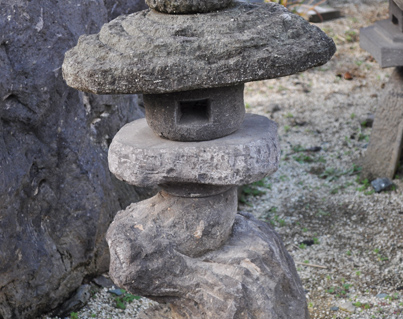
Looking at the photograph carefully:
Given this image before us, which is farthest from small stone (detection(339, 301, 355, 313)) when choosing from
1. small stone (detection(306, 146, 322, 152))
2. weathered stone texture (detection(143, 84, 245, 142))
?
small stone (detection(306, 146, 322, 152))

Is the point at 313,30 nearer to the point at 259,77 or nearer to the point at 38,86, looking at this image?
the point at 259,77

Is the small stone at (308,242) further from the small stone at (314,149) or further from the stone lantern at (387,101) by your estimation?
the small stone at (314,149)

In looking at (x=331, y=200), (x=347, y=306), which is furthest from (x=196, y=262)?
(x=331, y=200)

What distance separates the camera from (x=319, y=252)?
4785mm

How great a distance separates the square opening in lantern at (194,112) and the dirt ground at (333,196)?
1.92m

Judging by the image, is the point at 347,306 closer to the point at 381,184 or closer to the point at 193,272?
the point at 193,272

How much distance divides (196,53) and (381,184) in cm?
354

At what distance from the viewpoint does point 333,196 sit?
556cm

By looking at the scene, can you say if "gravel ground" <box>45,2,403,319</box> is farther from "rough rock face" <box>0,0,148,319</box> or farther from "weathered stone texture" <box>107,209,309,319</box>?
"weathered stone texture" <box>107,209,309,319</box>

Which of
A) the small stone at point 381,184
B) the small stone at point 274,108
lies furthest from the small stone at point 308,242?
the small stone at point 274,108

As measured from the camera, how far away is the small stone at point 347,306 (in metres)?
4.05

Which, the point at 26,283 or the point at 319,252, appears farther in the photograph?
the point at 319,252

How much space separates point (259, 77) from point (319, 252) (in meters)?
2.58

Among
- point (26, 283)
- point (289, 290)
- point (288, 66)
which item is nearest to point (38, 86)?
point (26, 283)
